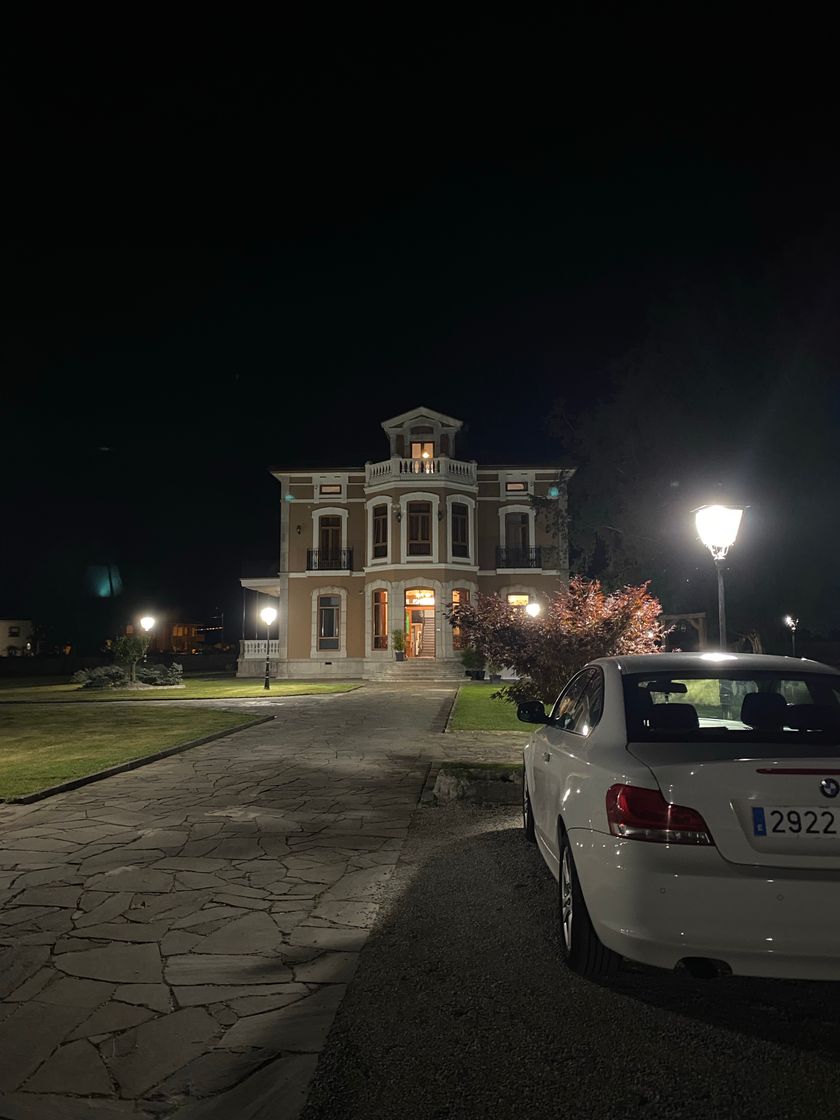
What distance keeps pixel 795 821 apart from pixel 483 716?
12.8 metres

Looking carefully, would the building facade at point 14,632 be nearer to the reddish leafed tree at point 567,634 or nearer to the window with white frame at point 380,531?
the window with white frame at point 380,531

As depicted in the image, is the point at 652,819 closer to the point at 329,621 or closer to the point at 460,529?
the point at 460,529

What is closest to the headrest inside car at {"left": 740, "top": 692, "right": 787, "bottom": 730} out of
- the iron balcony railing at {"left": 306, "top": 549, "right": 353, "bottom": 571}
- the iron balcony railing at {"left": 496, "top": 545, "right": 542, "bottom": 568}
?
the iron balcony railing at {"left": 496, "top": 545, "right": 542, "bottom": 568}

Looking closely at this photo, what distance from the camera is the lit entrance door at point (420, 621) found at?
35969 millimetres

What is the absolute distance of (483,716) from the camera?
609 inches

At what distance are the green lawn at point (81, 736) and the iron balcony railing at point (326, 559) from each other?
18.8 metres

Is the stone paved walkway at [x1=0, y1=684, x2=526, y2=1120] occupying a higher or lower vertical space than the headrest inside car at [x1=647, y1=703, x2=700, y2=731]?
lower

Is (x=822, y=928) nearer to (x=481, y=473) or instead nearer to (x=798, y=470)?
(x=798, y=470)

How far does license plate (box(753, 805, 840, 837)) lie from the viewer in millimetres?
2859

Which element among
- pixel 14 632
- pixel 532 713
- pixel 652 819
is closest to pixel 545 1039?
pixel 652 819

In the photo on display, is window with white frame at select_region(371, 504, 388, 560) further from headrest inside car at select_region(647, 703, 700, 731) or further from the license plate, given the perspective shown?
the license plate

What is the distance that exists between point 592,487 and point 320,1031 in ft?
97.9

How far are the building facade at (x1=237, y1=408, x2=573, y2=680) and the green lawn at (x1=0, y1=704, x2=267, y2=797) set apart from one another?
701 inches

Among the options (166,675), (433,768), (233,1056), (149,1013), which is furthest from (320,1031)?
(166,675)
